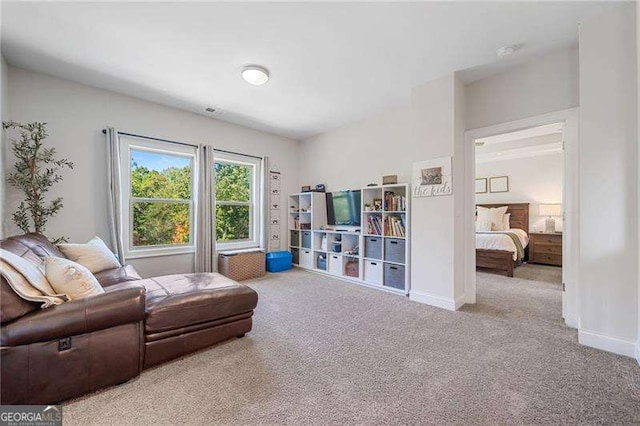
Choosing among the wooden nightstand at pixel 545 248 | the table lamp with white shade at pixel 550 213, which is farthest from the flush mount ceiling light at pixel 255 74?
the table lamp with white shade at pixel 550 213

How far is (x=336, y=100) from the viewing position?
11.9 ft

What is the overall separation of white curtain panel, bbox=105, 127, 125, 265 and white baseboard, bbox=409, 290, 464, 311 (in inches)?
145

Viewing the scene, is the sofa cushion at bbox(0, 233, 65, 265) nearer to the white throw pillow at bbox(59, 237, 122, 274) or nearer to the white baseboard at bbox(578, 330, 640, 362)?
the white throw pillow at bbox(59, 237, 122, 274)

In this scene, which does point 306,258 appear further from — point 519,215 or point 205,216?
point 519,215

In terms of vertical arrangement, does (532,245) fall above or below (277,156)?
below

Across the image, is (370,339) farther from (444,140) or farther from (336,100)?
(336,100)

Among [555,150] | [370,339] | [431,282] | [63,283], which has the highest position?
[555,150]

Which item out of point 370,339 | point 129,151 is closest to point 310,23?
point 370,339

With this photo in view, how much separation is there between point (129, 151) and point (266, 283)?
8.62 ft

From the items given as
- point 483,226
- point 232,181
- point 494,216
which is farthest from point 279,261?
point 494,216

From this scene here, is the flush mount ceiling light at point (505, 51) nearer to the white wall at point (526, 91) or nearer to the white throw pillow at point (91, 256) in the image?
the white wall at point (526, 91)

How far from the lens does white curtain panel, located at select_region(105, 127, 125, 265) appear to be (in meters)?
3.18

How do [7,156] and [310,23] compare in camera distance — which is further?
[7,156]

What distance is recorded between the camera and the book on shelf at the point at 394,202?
355 centimetres
